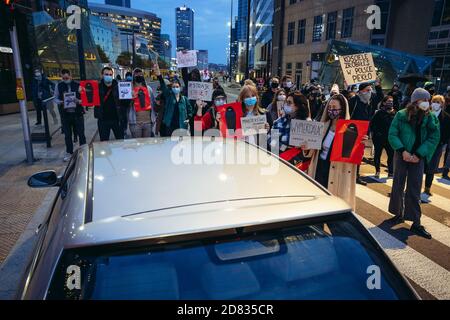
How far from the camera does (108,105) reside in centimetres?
791

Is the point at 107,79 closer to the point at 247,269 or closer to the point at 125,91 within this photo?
the point at 125,91

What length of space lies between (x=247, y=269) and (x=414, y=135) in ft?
14.3

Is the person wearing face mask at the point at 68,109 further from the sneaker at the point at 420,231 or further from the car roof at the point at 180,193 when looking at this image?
the sneaker at the point at 420,231

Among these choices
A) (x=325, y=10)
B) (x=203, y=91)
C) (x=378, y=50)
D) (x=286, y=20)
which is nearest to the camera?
(x=203, y=91)

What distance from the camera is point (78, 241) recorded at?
137 centimetres

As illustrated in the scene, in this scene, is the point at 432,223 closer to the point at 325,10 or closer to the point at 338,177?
the point at 338,177

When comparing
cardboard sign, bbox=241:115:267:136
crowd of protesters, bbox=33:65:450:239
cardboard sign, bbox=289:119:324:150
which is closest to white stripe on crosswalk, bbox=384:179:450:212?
crowd of protesters, bbox=33:65:450:239

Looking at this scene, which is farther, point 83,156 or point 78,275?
point 83,156

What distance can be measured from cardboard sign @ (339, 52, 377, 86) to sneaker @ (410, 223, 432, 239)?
2.99 metres

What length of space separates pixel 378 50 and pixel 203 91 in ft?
44.3

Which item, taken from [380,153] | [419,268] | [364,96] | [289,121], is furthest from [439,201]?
[289,121]

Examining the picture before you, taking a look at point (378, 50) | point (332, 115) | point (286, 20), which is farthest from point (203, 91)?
point (286, 20)

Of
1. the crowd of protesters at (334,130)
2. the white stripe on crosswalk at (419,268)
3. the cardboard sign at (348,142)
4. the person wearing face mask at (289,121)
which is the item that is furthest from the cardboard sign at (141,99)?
the white stripe on crosswalk at (419,268)

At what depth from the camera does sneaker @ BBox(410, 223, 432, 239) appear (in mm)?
4848
